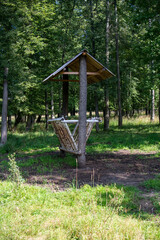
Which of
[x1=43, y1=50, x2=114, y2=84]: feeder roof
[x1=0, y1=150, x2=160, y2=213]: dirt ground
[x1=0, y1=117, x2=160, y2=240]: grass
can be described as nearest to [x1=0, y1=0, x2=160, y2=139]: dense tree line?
[x1=43, y1=50, x2=114, y2=84]: feeder roof

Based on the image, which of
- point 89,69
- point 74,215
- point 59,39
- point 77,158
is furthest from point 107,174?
point 59,39

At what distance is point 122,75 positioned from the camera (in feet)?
76.3

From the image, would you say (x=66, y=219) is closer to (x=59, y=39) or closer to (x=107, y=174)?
(x=107, y=174)

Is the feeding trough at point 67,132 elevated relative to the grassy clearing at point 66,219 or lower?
elevated

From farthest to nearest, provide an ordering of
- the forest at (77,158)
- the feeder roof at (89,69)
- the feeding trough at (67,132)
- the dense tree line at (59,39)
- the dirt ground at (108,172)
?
the dense tree line at (59,39)
the feeder roof at (89,69)
the feeding trough at (67,132)
the dirt ground at (108,172)
the forest at (77,158)

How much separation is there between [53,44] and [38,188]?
14.9 meters

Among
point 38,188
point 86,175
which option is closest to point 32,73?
point 86,175

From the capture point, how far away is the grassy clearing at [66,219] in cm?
288

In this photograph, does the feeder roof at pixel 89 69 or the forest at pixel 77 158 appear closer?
the forest at pixel 77 158

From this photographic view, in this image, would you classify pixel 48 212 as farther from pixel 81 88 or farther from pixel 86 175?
pixel 81 88

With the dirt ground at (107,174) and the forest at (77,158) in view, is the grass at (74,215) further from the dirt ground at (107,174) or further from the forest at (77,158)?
the dirt ground at (107,174)

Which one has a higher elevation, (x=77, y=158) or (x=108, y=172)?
(x=77, y=158)

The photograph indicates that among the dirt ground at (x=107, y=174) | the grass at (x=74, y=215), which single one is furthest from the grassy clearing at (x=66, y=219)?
the dirt ground at (x=107, y=174)

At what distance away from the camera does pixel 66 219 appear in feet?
10.5
